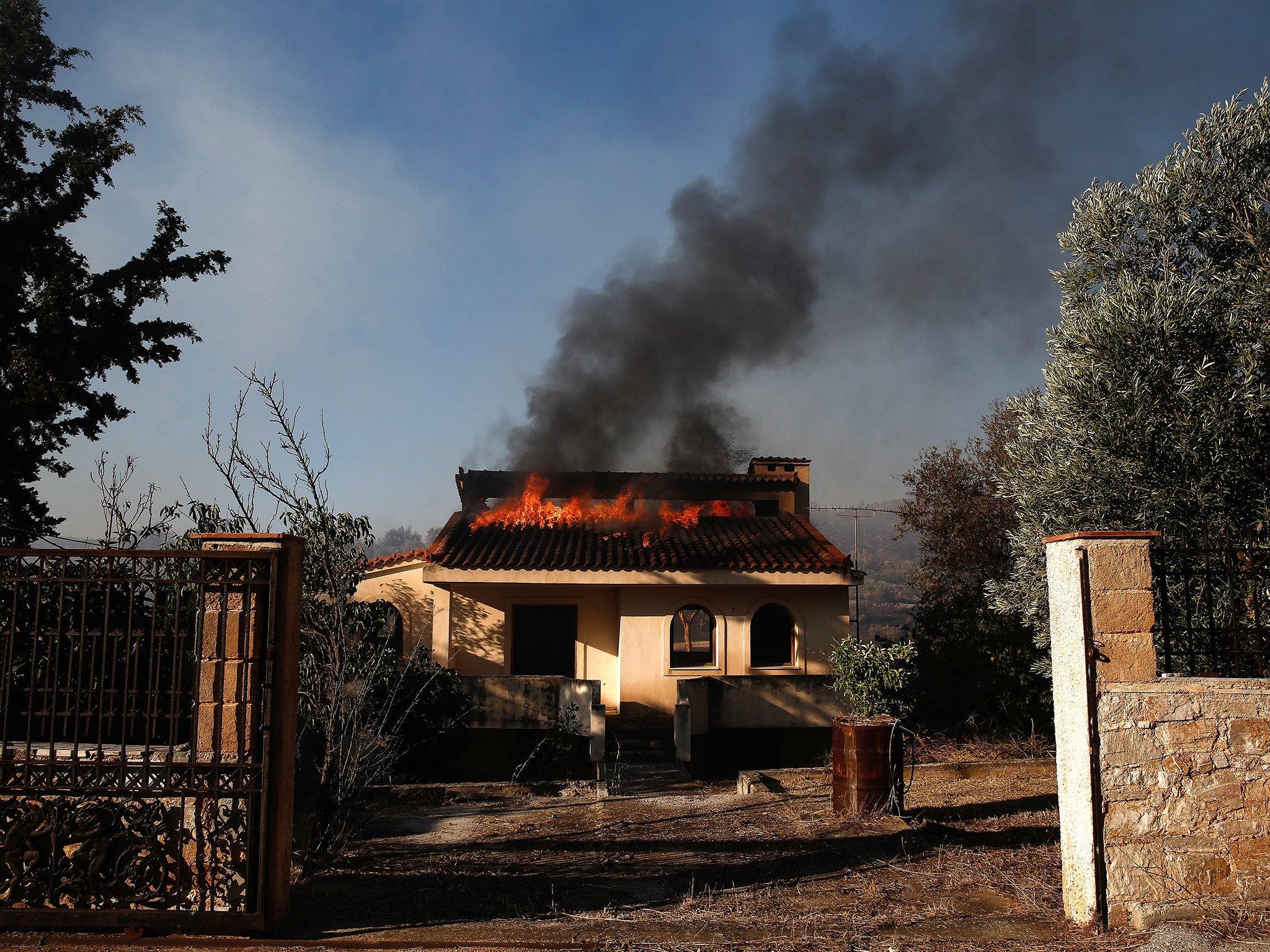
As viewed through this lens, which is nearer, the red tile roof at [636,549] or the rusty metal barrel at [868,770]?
the rusty metal barrel at [868,770]

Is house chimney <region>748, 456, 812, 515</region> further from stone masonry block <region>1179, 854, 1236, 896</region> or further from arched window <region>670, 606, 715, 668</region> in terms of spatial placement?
stone masonry block <region>1179, 854, 1236, 896</region>

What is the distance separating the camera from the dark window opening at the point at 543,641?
1580cm

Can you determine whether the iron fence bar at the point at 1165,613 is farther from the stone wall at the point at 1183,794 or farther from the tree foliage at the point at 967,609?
the tree foliage at the point at 967,609

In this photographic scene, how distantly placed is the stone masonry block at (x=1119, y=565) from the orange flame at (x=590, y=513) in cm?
1156

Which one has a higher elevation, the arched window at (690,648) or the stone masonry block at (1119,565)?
the stone masonry block at (1119,565)

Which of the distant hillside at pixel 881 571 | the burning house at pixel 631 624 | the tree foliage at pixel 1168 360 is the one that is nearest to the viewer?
the tree foliage at pixel 1168 360

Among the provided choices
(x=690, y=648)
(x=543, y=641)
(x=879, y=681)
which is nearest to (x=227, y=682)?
(x=879, y=681)

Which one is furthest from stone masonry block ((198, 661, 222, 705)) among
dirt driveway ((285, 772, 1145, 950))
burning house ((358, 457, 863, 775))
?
burning house ((358, 457, 863, 775))

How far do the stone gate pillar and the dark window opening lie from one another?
457 inches

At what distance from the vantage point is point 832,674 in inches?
526

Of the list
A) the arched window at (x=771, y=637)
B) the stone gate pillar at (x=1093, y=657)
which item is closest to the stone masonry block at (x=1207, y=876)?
the stone gate pillar at (x=1093, y=657)

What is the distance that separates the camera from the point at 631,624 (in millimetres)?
14484

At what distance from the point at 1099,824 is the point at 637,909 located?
282 cm

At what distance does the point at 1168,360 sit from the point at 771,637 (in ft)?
33.7
